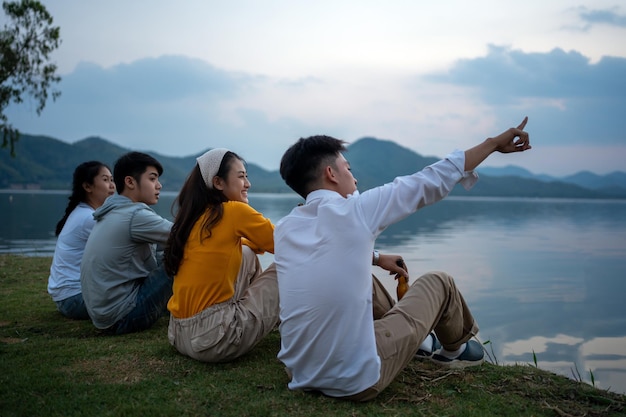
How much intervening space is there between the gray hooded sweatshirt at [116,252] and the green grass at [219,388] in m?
0.32

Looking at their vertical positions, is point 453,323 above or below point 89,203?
below

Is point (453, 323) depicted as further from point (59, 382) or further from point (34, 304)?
point (34, 304)

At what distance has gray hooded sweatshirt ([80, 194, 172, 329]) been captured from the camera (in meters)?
4.66

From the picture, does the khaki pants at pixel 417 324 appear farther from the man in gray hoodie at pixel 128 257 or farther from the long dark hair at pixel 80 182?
the long dark hair at pixel 80 182

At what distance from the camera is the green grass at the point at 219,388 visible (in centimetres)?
320

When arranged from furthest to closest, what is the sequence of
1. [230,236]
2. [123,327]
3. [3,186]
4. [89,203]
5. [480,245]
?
[3,186] → [480,245] → [89,203] → [123,327] → [230,236]

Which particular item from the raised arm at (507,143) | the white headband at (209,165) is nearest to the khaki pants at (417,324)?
the raised arm at (507,143)

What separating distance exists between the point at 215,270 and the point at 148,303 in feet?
4.44

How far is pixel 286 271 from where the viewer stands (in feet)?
10.5

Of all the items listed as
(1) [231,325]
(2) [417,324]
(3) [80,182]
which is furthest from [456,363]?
(3) [80,182]

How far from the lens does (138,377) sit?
378cm

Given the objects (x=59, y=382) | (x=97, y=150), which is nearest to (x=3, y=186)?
(x=97, y=150)

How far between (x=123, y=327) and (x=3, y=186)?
151421 millimetres

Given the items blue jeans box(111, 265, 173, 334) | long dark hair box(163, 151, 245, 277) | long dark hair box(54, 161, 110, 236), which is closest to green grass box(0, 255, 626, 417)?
blue jeans box(111, 265, 173, 334)
